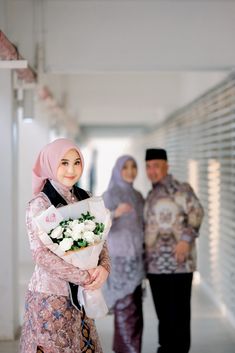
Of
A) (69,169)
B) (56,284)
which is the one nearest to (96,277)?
(56,284)

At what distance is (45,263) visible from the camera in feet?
11.0

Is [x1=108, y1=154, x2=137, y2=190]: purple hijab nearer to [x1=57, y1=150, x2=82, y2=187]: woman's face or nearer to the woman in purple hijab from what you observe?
the woman in purple hijab

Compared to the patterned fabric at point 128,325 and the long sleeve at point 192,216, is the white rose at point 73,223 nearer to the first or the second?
the long sleeve at point 192,216

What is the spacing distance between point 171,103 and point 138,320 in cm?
830

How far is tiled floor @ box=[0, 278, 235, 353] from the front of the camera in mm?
5691

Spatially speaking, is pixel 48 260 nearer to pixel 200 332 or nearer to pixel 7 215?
pixel 7 215

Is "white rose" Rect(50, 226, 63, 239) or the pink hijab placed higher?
the pink hijab

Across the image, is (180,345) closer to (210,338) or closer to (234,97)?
(210,338)

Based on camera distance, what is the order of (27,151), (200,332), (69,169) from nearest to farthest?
(69,169) → (200,332) → (27,151)

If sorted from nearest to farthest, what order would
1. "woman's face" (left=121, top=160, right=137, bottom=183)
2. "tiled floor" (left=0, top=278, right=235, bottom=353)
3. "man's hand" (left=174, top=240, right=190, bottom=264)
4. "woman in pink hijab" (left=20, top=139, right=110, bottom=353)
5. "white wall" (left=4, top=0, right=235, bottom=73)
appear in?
"woman in pink hijab" (left=20, top=139, right=110, bottom=353) < "man's hand" (left=174, top=240, right=190, bottom=264) < "woman's face" (left=121, top=160, right=137, bottom=183) < "tiled floor" (left=0, top=278, right=235, bottom=353) < "white wall" (left=4, top=0, right=235, bottom=73)

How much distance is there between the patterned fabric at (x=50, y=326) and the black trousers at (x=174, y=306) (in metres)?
1.77

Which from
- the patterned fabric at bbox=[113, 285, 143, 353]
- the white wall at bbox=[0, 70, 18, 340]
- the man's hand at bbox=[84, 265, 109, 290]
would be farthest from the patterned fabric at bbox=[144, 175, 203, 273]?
the man's hand at bbox=[84, 265, 109, 290]

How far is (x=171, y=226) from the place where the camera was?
5.25 m

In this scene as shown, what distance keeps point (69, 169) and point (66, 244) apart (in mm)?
439
